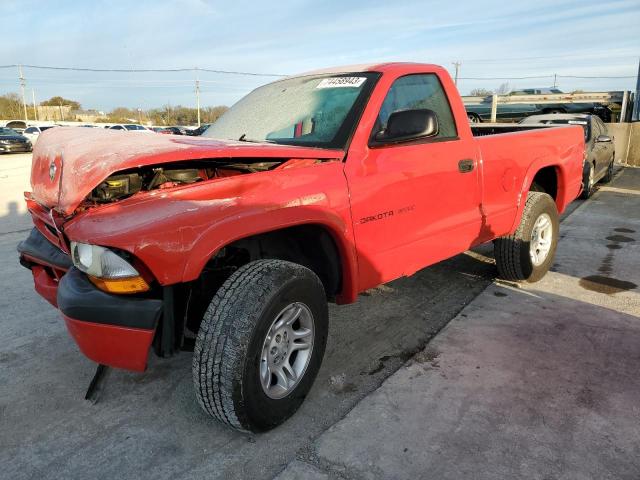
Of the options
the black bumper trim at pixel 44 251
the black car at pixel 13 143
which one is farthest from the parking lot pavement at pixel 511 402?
the black car at pixel 13 143

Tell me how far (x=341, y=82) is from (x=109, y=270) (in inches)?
73.8

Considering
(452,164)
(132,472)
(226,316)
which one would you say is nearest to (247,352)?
(226,316)

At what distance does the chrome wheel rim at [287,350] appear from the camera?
243 cm

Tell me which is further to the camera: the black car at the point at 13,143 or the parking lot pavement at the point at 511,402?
the black car at the point at 13,143

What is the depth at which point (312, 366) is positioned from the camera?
2.68m

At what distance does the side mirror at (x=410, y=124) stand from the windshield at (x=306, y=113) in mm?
215

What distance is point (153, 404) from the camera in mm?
2766

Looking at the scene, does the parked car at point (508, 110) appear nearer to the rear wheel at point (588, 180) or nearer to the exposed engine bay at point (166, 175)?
the rear wheel at point (588, 180)

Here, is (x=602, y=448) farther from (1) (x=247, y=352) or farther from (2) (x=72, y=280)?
(2) (x=72, y=280)

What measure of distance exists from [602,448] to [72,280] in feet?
8.31

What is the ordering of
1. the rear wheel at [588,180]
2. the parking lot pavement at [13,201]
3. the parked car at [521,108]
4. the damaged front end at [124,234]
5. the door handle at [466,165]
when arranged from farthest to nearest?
the parked car at [521,108] → the rear wheel at [588,180] → the parking lot pavement at [13,201] → the door handle at [466,165] → the damaged front end at [124,234]

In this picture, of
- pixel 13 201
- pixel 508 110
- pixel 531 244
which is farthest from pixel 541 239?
pixel 508 110

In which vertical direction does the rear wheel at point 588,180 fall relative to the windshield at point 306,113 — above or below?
below

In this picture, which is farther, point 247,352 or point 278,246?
point 278,246
